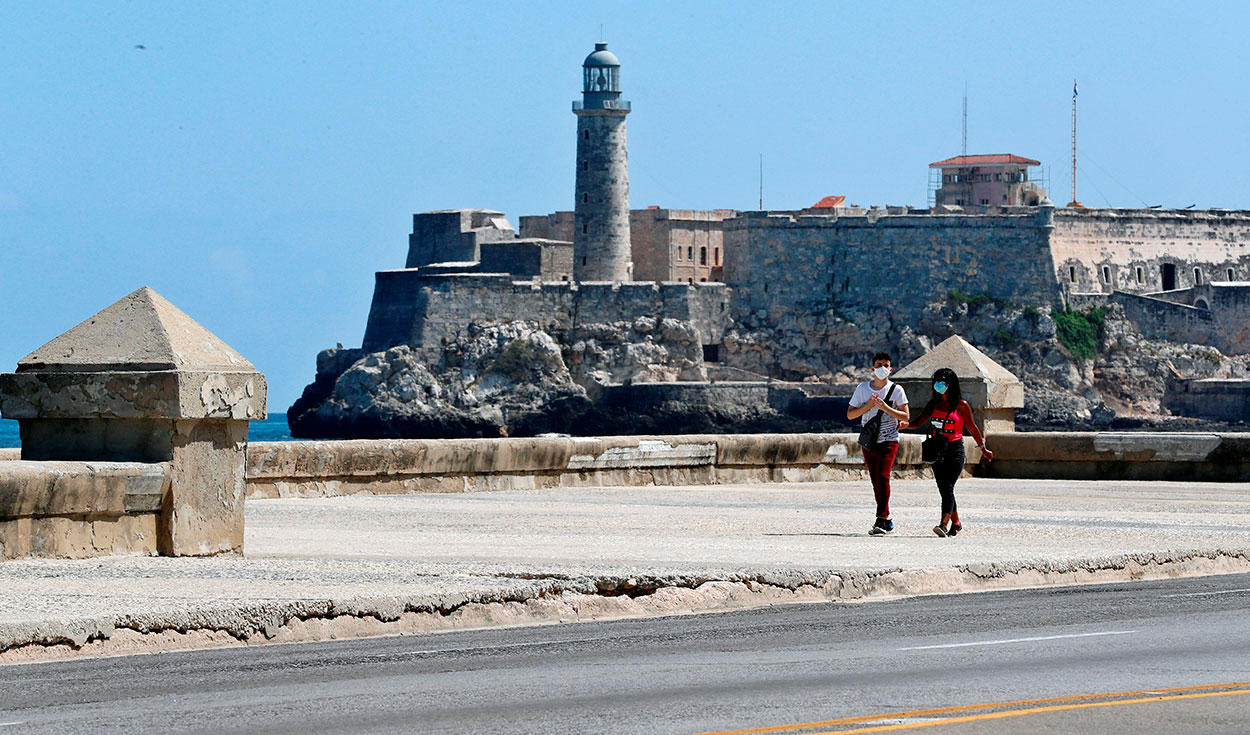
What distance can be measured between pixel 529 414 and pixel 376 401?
558cm

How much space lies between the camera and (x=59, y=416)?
8.61 m

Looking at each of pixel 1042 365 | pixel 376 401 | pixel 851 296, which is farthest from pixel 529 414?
pixel 1042 365

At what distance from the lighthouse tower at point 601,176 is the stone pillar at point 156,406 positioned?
65.0 m

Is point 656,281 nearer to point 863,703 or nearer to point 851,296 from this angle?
point 851,296

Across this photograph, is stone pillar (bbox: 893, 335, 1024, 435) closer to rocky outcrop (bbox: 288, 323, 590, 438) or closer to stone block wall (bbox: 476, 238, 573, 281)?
rocky outcrop (bbox: 288, 323, 590, 438)

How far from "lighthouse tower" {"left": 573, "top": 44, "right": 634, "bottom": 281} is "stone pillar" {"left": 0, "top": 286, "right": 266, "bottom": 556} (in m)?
65.0

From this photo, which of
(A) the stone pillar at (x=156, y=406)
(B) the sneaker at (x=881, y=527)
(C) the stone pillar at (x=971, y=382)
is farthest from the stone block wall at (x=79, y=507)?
(C) the stone pillar at (x=971, y=382)

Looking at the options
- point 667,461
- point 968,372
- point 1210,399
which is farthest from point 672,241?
point 667,461

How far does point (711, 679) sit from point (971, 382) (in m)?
9.72

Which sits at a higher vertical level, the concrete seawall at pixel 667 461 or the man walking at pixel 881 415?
the man walking at pixel 881 415

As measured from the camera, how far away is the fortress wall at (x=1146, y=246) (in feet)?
255

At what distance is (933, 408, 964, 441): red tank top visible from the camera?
1097 centimetres

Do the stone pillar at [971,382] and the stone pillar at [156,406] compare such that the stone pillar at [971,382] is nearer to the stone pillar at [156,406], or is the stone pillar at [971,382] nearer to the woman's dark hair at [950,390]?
the woman's dark hair at [950,390]

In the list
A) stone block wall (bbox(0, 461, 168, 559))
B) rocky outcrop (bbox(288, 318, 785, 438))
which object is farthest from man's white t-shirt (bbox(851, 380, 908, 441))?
rocky outcrop (bbox(288, 318, 785, 438))
